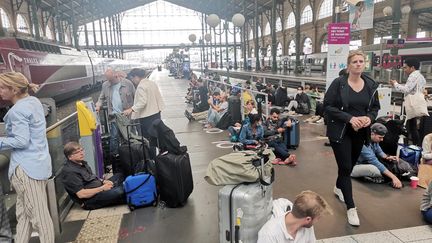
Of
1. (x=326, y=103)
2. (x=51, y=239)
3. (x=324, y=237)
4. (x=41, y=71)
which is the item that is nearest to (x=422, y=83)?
(x=326, y=103)

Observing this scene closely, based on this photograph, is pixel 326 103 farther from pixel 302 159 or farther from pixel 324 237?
pixel 302 159

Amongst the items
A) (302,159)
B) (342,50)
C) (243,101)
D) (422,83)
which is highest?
(342,50)

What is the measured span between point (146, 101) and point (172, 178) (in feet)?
5.30

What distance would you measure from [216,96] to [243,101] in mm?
1510

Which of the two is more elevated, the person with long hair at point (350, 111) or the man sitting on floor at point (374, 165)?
the person with long hair at point (350, 111)

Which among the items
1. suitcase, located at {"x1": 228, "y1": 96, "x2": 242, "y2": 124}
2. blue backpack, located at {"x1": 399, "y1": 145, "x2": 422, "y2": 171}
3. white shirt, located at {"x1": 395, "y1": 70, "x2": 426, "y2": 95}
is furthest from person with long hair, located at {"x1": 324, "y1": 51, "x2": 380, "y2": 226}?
suitcase, located at {"x1": 228, "y1": 96, "x2": 242, "y2": 124}

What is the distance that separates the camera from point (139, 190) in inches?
155

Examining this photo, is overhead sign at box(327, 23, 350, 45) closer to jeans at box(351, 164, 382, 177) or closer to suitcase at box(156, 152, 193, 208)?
jeans at box(351, 164, 382, 177)

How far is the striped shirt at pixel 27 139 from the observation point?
2441mm

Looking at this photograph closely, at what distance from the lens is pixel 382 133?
453 centimetres

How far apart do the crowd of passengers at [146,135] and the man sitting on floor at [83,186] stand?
1 centimetres

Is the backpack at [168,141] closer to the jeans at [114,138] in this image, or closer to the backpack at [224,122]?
the jeans at [114,138]

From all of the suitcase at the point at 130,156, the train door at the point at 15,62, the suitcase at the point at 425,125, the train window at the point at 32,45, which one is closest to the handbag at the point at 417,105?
the suitcase at the point at 425,125

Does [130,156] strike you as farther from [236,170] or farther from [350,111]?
[350,111]
